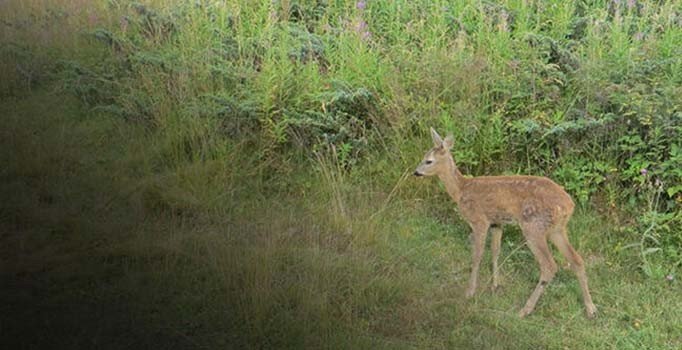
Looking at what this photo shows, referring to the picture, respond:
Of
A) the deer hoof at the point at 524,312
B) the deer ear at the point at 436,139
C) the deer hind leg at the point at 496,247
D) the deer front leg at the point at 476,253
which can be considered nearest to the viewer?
the deer hoof at the point at 524,312

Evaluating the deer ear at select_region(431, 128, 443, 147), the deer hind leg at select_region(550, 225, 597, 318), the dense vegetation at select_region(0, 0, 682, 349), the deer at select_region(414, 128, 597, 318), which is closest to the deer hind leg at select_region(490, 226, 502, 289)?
the deer at select_region(414, 128, 597, 318)

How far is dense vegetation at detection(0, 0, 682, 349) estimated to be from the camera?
5.62 m

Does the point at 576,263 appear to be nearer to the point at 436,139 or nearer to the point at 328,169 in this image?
the point at 436,139

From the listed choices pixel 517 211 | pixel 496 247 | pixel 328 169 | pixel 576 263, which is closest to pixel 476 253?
pixel 496 247

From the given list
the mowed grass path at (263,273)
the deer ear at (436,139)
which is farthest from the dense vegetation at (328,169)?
the deer ear at (436,139)

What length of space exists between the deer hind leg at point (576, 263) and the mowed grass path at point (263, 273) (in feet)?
0.30

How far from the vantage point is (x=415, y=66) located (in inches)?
327

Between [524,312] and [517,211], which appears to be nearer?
[524,312]

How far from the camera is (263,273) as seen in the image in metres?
5.90

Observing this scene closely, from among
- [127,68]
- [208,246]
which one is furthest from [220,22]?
[208,246]

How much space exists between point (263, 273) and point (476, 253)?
62.2 inches

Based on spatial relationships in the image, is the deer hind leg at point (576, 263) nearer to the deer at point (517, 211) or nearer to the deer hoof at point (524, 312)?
the deer at point (517, 211)

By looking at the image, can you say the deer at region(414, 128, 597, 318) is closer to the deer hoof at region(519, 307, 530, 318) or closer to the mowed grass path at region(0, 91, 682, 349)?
the deer hoof at region(519, 307, 530, 318)

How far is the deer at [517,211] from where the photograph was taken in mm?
5902
